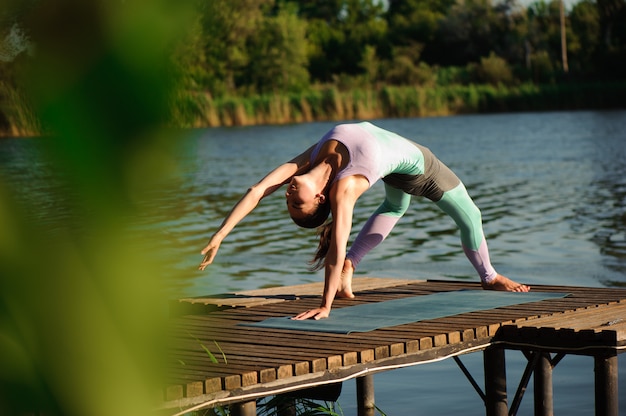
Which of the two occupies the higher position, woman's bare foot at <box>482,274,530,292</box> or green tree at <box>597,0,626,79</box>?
woman's bare foot at <box>482,274,530,292</box>

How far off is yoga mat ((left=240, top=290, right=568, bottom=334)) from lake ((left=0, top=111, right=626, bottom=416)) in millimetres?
682

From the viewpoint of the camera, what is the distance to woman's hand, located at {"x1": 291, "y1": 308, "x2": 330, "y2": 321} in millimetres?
5586

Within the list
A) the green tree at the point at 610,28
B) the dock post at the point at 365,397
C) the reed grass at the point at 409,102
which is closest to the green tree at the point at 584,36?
the green tree at the point at 610,28

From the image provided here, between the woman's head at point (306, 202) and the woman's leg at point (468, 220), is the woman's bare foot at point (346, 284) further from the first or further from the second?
the woman's head at point (306, 202)

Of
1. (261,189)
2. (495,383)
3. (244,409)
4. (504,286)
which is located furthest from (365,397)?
(244,409)

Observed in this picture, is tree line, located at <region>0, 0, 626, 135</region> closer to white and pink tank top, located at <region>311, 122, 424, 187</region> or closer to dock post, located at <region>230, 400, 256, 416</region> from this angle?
white and pink tank top, located at <region>311, 122, 424, 187</region>

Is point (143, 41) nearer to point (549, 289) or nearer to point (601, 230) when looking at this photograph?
point (549, 289)

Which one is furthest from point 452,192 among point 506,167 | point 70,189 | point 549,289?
point 506,167

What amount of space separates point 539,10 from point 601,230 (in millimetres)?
57300

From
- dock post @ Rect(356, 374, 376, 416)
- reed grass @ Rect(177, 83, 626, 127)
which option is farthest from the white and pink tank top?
reed grass @ Rect(177, 83, 626, 127)

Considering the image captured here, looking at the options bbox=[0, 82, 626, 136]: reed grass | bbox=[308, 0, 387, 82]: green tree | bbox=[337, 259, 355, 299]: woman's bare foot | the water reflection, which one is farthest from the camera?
bbox=[308, 0, 387, 82]: green tree

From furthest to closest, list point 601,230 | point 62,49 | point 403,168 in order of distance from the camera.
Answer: point 601,230 → point 403,168 → point 62,49

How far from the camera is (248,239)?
1620 centimetres

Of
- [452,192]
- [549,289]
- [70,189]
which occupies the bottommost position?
[549,289]
